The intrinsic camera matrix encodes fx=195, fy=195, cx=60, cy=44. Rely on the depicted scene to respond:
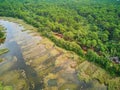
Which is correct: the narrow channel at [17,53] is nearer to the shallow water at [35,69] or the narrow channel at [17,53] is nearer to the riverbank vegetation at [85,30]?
the shallow water at [35,69]

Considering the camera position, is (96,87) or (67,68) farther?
(67,68)

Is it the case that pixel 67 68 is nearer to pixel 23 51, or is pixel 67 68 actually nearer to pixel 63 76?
pixel 63 76

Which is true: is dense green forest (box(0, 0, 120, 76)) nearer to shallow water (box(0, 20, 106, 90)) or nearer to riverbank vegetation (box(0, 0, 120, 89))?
riverbank vegetation (box(0, 0, 120, 89))

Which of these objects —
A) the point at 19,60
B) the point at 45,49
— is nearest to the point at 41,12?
the point at 45,49

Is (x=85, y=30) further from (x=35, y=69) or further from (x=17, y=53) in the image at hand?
(x=35, y=69)

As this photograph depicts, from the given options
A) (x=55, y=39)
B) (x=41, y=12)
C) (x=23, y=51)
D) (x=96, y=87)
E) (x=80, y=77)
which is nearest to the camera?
(x=96, y=87)

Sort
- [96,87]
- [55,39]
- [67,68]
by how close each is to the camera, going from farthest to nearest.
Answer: [55,39] → [67,68] → [96,87]

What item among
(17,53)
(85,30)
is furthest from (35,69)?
(85,30)

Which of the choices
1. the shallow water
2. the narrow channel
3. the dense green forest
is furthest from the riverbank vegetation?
the narrow channel

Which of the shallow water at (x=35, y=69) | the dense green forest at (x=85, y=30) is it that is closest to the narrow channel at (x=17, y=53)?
the shallow water at (x=35, y=69)
